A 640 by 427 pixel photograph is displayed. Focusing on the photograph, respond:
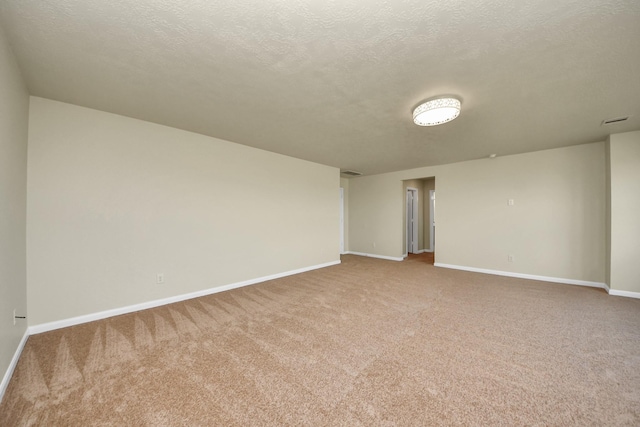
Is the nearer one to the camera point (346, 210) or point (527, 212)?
point (527, 212)

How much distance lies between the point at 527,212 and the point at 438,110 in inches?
140

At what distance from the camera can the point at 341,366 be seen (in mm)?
1782

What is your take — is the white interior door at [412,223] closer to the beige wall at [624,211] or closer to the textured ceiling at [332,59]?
the beige wall at [624,211]

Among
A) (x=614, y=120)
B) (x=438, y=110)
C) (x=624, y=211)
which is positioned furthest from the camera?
(x=624, y=211)

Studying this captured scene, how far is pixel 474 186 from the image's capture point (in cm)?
488

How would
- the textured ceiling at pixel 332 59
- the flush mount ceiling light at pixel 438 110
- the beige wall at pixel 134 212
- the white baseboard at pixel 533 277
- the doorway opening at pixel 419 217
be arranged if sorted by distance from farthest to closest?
the doorway opening at pixel 419 217, the white baseboard at pixel 533 277, the beige wall at pixel 134 212, the flush mount ceiling light at pixel 438 110, the textured ceiling at pixel 332 59

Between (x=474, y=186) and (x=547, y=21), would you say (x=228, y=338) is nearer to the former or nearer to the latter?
(x=547, y=21)

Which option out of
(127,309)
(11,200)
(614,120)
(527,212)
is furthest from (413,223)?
(11,200)

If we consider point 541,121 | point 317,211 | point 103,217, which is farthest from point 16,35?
point 541,121

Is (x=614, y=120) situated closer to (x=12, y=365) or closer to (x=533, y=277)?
(x=533, y=277)

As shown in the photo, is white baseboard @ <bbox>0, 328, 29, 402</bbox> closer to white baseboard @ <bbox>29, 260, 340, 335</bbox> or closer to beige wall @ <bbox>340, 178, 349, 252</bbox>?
white baseboard @ <bbox>29, 260, 340, 335</bbox>

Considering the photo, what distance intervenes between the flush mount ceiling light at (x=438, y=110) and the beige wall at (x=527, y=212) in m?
3.18

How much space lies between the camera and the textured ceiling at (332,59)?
1354mm

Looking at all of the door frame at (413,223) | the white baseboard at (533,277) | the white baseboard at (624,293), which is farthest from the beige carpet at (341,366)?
the door frame at (413,223)
